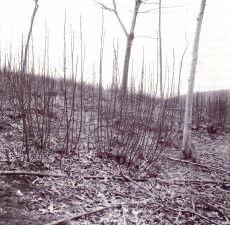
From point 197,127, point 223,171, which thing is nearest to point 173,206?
point 223,171

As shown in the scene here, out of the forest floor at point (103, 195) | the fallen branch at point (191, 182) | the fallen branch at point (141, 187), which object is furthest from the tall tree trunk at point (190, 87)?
the fallen branch at point (141, 187)

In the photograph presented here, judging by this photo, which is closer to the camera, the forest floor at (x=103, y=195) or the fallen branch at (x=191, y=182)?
the forest floor at (x=103, y=195)

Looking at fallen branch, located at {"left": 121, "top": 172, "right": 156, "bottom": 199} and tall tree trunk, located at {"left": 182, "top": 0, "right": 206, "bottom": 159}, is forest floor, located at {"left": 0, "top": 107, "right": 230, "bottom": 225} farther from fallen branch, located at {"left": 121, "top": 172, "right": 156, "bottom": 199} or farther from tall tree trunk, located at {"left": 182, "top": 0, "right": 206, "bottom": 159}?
tall tree trunk, located at {"left": 182, "top": 0, "right": 206, "bottom": 159}

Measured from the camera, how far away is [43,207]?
289 cm

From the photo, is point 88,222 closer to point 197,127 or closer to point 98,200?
point 98,200

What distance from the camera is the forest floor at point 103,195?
2850 millimetres

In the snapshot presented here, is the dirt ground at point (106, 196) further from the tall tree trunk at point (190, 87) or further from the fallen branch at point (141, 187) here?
the tall tree trunk at point (190, 87)

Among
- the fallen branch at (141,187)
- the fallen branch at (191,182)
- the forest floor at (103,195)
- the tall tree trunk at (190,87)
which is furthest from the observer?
the tall tree trunk at (190,87)

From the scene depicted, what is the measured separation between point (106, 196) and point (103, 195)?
36mm

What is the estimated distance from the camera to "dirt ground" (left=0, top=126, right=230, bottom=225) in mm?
2852

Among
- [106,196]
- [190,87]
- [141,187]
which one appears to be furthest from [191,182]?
[190,87]

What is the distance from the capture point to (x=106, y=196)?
3387 mm

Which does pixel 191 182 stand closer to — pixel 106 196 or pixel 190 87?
pixel 106 196

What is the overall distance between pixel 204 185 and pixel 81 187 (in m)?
1.89
